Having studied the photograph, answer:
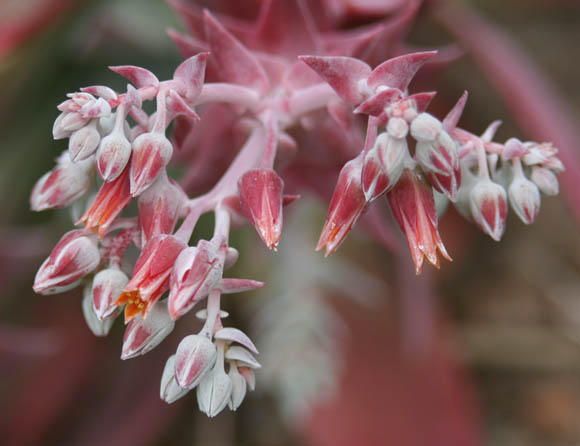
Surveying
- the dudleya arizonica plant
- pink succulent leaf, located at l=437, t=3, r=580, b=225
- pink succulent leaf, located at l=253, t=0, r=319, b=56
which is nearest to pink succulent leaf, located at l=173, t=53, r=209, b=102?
the dudleya arizonica plant

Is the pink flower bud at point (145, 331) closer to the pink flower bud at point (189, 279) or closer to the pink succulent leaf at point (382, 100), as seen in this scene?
the pink flower bud at point (189, 279)

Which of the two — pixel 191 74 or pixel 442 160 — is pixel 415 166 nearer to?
pixel 442 160

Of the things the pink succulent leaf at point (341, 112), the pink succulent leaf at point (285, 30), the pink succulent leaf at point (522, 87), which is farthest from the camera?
the pink succulent leaf at point (522, 87)

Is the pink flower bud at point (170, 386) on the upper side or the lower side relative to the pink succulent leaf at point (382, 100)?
lower

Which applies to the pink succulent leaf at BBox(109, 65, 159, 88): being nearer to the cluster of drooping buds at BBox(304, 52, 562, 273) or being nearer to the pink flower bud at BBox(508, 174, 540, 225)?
the cluster of drooping buds at BBox(304, 52, 562, 273)

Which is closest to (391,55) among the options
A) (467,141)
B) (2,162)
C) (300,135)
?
(300,135)

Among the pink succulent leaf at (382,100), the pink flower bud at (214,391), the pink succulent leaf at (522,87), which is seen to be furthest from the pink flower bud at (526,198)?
the pink succulent leaf at (522,87)
